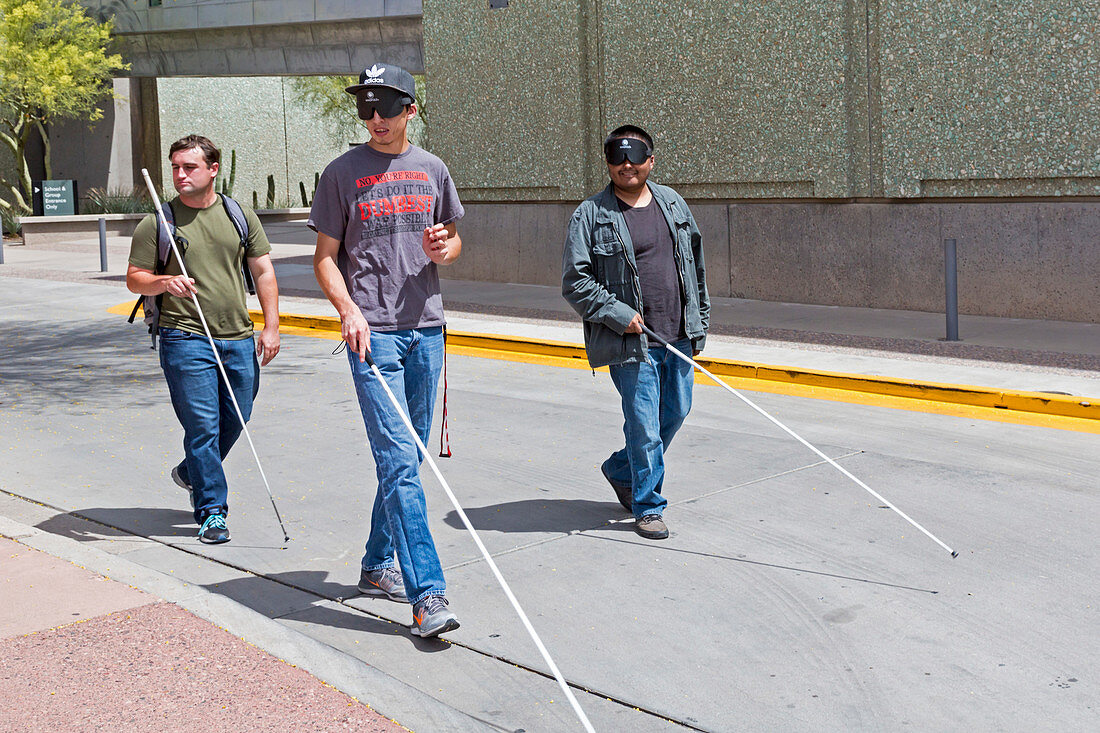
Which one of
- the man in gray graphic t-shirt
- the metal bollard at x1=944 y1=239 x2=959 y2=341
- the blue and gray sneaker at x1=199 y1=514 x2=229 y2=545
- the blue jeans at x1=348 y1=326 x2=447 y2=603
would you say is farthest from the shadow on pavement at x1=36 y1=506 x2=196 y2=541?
the metal bollard at x1=944 y1=239 x2=959 y2=341

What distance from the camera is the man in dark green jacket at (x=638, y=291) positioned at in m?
6.06

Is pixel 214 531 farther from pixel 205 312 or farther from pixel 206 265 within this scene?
pixel 206 265

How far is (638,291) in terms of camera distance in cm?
610

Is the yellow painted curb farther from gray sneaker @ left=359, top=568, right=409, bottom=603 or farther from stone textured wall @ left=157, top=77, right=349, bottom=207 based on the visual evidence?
stone textured wall @ left=157, top=77, right=349, bottom=207

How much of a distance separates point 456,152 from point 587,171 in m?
2.74

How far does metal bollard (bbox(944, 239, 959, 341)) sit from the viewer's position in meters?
11.6

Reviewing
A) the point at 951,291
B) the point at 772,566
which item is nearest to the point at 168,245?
the point at 772,566

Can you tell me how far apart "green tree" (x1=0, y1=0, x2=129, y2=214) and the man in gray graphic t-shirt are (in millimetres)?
29331

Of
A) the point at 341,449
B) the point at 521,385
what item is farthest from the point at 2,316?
the point at 341,449

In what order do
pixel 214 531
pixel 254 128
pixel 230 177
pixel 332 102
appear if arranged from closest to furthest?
pixel 214 531, pixel 230 177, pixel 254 128, pixel 332 102

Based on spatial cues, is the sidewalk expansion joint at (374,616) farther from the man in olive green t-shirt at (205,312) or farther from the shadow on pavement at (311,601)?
the man in olive green t-shirt at (205,312)

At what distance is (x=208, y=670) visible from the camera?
4.47 meters

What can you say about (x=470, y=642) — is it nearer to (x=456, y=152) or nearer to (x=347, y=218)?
(x=347, y=218)

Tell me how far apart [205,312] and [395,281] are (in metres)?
1.65
